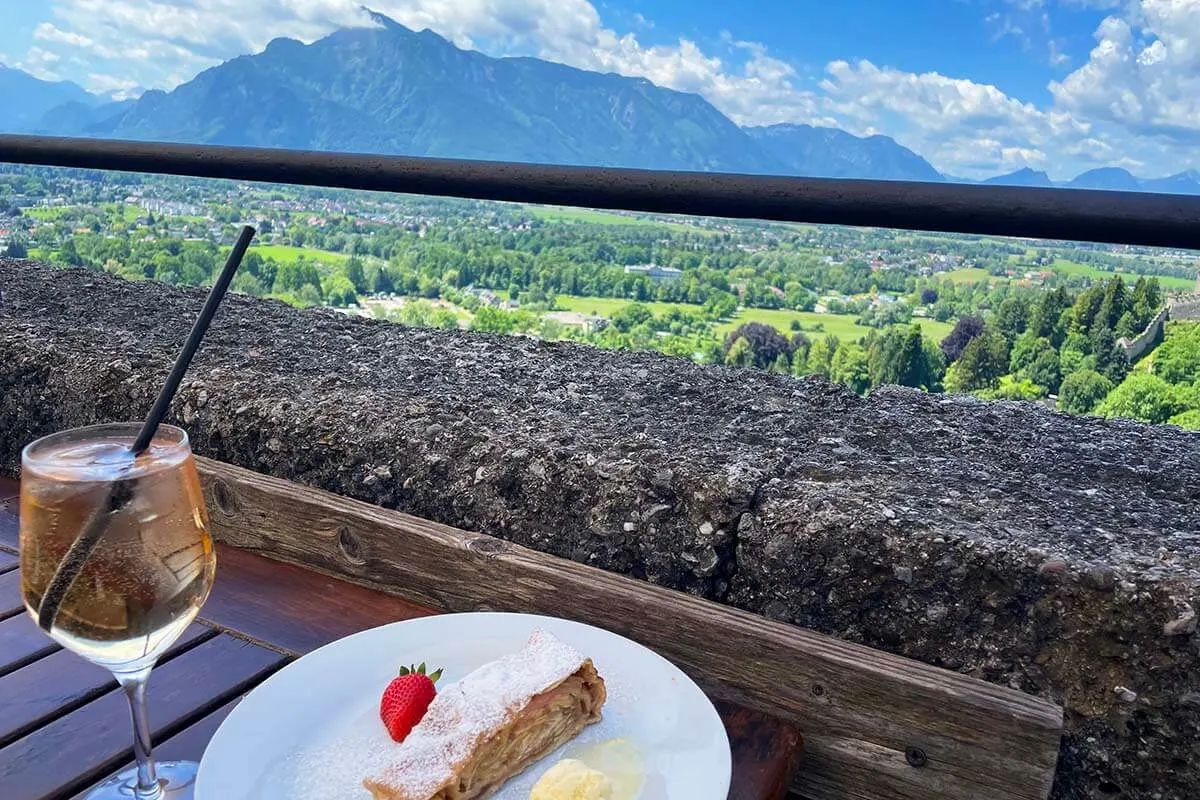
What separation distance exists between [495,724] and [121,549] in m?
0.38

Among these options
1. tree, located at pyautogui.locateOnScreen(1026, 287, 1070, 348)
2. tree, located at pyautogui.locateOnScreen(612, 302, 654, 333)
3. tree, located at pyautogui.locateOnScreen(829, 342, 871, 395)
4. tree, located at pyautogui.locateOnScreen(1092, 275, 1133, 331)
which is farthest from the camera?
tree, located at pyautogui.locateOnScreen(612, 302, 654, 333)

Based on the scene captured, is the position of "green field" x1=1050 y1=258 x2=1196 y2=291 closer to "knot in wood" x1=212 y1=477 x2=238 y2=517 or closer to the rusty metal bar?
the rusty metal bar

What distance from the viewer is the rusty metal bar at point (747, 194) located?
102cm

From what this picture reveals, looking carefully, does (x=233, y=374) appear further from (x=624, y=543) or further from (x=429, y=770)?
(x=429, y=770)

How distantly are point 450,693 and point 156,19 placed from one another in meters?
52.8

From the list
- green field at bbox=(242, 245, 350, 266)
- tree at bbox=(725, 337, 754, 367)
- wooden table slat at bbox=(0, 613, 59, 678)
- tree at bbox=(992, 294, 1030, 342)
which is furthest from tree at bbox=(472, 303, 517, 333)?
wooden table slat at bbox=(0, 613, 59, 678)

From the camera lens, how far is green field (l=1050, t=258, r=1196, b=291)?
2293mm

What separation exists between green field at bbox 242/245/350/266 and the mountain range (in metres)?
14.1

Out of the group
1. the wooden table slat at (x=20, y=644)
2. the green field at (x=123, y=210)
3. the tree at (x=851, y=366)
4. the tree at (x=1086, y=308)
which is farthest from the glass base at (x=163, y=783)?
the green field at (x=123, y=210)

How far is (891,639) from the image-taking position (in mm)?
1151

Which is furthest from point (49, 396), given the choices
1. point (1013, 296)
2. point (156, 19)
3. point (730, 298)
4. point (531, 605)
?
point (156, 19)

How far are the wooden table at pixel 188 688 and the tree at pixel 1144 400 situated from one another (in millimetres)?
1585

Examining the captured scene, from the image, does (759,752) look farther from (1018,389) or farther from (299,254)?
(299,254)

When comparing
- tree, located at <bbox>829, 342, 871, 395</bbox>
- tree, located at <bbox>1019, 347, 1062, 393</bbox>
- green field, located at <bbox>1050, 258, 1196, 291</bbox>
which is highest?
green field, located at <bbox>1050, 258, 1196, 291</bbox>
